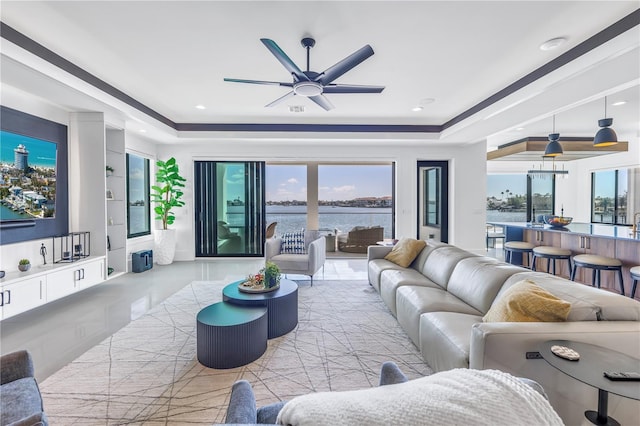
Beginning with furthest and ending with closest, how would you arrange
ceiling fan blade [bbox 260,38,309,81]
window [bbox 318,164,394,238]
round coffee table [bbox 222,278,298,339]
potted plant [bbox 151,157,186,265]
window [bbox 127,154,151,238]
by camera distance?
window [bbox 318,164,394,238] → potted plant [bbox 151,157,186,265] → window [bbox 127,154,151,238] → round coffee table [bbox 222,278,298,339] → ceiling fan blade [bbox 260,38,309,81]

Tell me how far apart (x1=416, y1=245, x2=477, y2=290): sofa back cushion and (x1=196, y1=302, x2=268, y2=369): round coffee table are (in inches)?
78.9

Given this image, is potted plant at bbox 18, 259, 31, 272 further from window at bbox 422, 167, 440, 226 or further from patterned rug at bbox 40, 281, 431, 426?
window at bbox 422, 167, 440, 226

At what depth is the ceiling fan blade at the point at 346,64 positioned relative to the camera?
8.12 feet

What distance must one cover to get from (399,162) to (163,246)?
542 centimetres

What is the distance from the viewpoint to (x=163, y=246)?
6277mm

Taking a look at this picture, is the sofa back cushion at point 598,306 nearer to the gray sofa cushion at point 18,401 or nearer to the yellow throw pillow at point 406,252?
the yellow throw pillow at point 406,252

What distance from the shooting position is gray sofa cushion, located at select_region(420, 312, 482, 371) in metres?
1.91

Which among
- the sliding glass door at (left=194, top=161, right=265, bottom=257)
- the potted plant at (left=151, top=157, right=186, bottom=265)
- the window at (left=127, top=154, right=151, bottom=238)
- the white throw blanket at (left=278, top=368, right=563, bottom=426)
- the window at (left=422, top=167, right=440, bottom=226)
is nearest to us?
the white throw blanket at (left=278, top=368, right=563, bottom=426)

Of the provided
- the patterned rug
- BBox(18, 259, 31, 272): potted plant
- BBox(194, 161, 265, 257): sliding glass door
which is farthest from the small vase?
BBox(194, 161, 265, 257): sliding glass door

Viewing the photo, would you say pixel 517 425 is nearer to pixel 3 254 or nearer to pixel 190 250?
pixel 3 254

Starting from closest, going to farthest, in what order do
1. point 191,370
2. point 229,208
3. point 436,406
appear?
point 436,406 → point 191,370 → point 229,208

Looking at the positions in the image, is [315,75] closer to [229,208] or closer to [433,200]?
[229,208]

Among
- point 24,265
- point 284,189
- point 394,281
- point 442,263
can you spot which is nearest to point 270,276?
point 394,281

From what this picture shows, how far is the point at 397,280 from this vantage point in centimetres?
337
